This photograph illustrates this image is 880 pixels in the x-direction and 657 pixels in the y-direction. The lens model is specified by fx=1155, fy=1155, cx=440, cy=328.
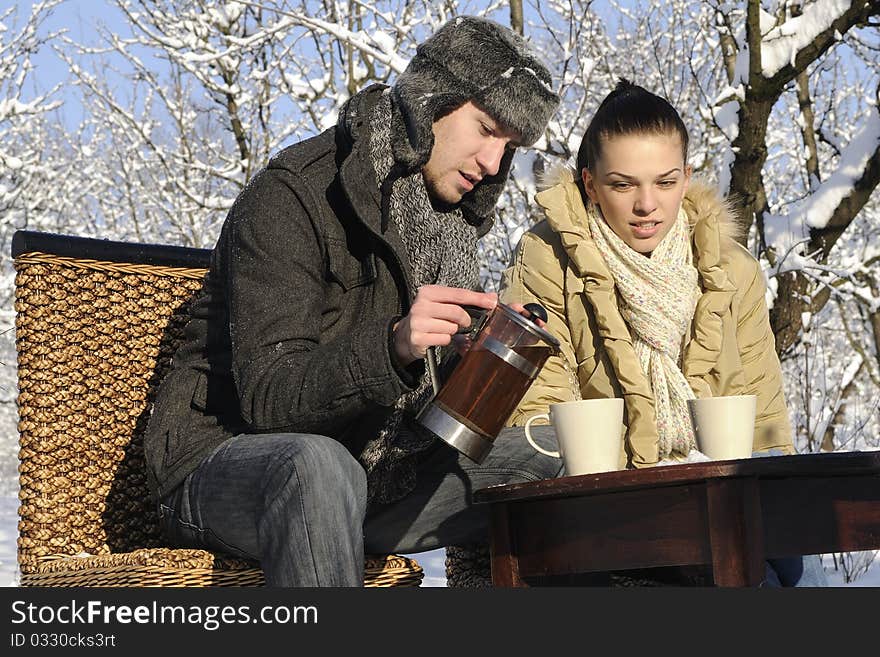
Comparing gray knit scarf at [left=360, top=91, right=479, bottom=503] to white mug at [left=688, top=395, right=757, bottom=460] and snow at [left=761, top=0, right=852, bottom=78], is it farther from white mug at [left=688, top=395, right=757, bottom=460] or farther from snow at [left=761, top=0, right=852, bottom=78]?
snow at [left=761, top=0, right=852, bottom=78]

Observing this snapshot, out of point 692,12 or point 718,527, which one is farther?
point 692,12

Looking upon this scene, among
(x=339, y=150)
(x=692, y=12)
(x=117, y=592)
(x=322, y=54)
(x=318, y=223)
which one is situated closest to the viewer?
(x=117, y=592)

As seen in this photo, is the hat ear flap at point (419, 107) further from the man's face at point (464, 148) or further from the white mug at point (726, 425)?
the white mug at point (726, 425)

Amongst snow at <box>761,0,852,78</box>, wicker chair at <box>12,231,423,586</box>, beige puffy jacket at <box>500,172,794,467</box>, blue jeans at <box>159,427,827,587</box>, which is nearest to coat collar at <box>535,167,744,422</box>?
beige puffy jacket at <box>500,172,794,467</box>

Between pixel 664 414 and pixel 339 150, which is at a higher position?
pixel 339 150

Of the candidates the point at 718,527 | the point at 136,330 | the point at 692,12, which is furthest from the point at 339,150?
the point at 692,12

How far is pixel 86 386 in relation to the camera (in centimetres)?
279

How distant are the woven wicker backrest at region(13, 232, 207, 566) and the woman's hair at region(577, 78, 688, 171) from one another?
46.7 inches

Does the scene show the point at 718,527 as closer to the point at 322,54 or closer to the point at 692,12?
the point at 322,54

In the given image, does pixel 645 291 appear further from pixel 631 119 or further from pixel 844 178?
pixel 844 178

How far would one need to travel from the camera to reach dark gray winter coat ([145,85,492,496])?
2162 mm

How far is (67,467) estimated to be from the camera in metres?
2.73

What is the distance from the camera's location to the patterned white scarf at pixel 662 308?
2887 millimetres

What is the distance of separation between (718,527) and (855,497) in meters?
0.28
